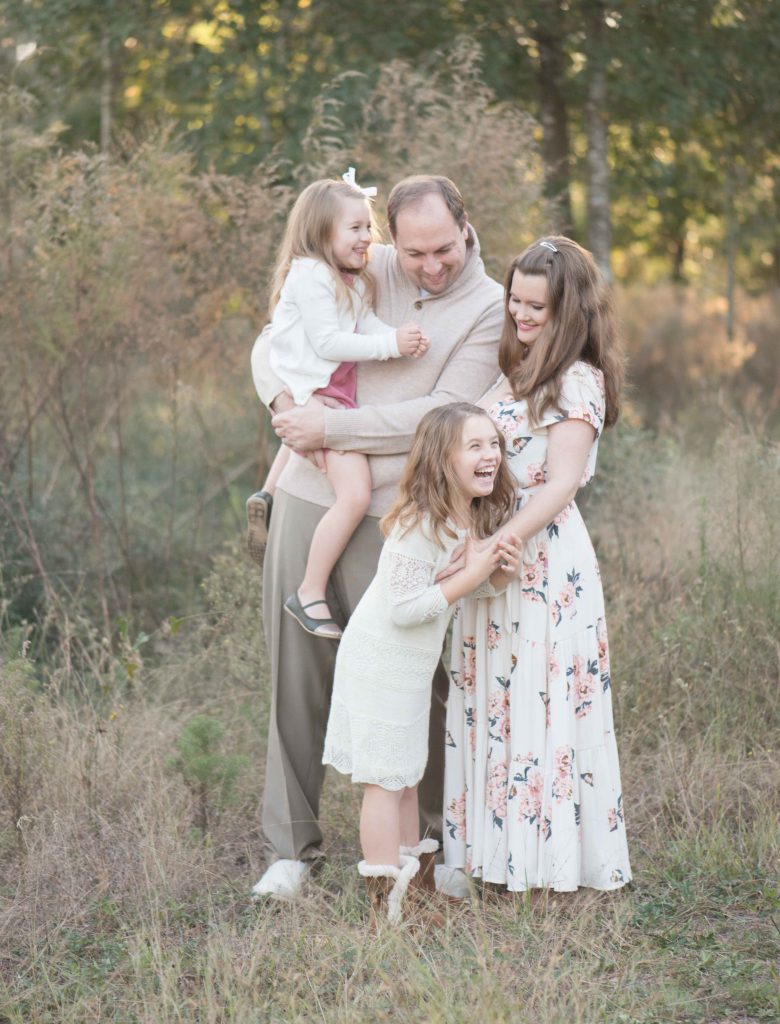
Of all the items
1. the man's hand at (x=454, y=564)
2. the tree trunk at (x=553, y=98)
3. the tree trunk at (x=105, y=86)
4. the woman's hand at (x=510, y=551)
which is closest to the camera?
the woman's hand at (x=510, y=551)

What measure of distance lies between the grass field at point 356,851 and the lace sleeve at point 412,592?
75 centimetres

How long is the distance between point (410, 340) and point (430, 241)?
0.85ft

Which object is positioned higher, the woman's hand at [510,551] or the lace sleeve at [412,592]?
the woman's hand at [510,551]

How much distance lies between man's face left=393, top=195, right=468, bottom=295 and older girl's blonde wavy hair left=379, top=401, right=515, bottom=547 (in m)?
0.39

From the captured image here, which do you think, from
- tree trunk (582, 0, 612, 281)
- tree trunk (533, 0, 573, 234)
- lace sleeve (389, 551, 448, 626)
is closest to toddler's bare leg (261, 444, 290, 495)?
lace sleeve (389, 551, 448, 626)

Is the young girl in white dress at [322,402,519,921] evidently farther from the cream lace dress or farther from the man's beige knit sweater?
the man's beige knit sweater

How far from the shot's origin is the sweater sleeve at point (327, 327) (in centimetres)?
326

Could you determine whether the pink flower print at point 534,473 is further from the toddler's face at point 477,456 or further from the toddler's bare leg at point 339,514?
the toddler's bare leg at point 339,514

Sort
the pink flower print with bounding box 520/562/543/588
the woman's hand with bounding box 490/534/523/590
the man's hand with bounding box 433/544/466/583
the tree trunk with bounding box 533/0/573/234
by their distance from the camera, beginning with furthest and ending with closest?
the tree trunk with bounding box 533/0/573/234
the pink flower print with bounding box 520/562/543/588
the man's hand with bounding box 433/544/466/583
the woman's hand with bounding box 490/534/523/590

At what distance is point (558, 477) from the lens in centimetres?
308

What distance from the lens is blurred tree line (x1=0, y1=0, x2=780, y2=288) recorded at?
8.65 metres

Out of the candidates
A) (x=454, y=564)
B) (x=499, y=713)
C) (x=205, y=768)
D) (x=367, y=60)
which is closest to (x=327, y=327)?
(x=454, y=564)

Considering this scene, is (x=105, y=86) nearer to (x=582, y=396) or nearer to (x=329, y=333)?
(x=329, y=333)

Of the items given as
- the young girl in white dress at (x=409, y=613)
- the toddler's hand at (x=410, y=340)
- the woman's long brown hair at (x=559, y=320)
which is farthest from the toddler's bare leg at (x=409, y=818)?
the toddler's hand at (x=410, y=340)
